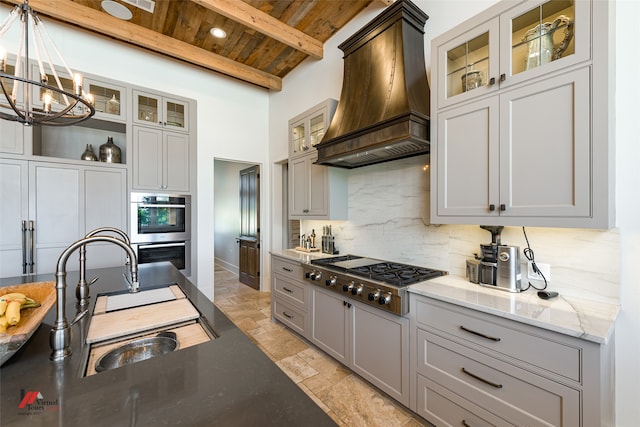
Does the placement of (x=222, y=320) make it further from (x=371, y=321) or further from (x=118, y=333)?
(x=371, y=321)

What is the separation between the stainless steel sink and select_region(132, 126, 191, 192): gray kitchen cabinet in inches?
116

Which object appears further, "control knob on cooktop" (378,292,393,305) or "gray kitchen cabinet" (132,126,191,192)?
"gray kitchen cabinet" (132,126,191,192)

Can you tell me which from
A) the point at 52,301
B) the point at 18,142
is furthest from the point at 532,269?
the point at 18,142

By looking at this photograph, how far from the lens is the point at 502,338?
1420 millimetres

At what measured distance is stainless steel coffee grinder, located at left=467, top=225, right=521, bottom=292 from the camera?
1.73 metres

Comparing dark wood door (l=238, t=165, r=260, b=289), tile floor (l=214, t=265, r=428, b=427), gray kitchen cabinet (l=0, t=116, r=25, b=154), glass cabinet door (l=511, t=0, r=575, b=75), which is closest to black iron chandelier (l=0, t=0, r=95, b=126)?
gray kitchen cabinet (l=0, t=116, r=25, b=154)

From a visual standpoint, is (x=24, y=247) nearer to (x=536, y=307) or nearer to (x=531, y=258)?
(x=536, y=307)

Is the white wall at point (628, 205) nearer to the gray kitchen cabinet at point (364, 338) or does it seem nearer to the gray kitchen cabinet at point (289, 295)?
the gray kitchen cabinet at point (364, 338)

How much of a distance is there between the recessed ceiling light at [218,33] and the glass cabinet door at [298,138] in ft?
4.70

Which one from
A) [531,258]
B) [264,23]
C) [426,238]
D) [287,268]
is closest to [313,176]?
[287,268]

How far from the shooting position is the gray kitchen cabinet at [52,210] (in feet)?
9.07

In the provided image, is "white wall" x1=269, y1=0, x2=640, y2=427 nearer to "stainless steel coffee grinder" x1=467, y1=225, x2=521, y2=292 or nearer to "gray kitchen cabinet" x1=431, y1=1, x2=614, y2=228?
"stainless steel coffee grinder" x1=467, y1=225, x2=521, y2=292

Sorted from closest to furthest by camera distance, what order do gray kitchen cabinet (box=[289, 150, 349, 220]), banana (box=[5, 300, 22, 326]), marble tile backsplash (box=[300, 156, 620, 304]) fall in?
banana (box=[5, 300, 22, 326]) → marble tile backsplash (box=[300, 156, 620, 304]) → gray kitchen cabinet (box=[289, 150, 349, 220])

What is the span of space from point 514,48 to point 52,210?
4.43m
